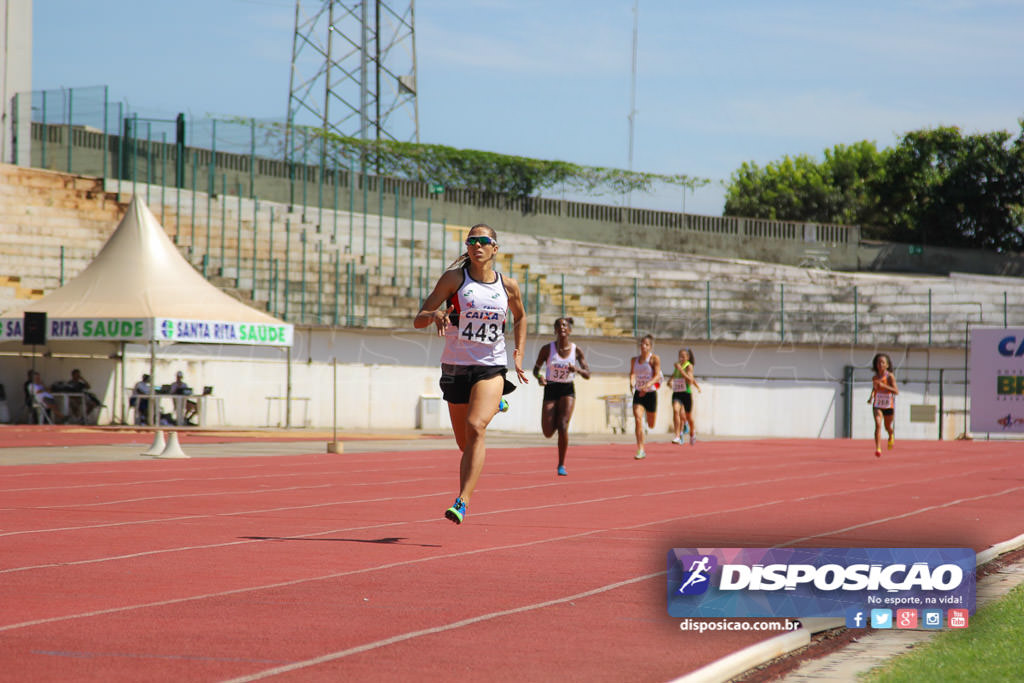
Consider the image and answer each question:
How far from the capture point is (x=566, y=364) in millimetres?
17078

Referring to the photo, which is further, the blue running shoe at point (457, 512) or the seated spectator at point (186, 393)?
the seated spectator at point (186, 393)

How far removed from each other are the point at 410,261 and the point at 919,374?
52.6 feet

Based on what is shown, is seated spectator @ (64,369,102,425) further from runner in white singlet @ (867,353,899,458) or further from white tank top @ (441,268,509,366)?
white tank top @ (441,268,509,366)

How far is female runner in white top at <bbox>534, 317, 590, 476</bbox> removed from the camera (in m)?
16.9

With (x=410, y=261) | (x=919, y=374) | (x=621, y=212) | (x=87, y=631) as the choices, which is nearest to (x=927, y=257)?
(x=621, y=212)

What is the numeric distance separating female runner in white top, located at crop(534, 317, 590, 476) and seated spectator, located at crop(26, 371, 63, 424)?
16.4 m

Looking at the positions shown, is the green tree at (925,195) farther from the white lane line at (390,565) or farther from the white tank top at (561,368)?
the white lane line at (390,565)

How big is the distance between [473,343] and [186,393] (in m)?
21.6

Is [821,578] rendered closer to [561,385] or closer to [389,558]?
[389,558]

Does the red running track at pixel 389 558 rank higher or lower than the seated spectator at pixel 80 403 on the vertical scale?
higher

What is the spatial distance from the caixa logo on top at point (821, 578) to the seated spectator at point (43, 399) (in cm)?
2660

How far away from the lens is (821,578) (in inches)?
203

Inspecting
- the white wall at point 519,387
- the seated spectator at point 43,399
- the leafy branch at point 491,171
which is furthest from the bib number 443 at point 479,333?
the leafy branch at point 491,171

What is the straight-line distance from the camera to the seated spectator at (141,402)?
96.1 ft
